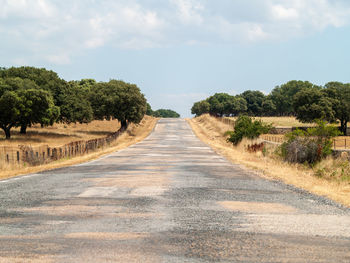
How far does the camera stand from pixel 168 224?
6477 millimetres

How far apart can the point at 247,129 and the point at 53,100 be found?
31308 mm

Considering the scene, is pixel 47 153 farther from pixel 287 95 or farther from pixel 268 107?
pixel 287 95

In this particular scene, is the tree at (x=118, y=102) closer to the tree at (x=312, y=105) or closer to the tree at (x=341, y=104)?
the tree at (x=312, y=105)

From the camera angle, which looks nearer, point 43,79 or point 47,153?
point 47,153

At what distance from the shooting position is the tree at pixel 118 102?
199 ft

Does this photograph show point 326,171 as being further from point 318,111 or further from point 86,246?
point 318,111

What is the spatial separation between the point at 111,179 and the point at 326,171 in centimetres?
1214

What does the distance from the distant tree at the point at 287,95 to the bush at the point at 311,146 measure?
136m

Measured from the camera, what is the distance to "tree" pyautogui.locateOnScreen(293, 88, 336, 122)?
246 feet

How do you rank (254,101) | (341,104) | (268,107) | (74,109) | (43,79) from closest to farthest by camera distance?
(74,109)
(43,79)
(341,104)
(268,107)
(254,101)

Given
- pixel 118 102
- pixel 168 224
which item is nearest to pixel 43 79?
pixel 118 102

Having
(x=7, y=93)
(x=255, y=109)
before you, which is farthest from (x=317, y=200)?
(x=255, y=109)

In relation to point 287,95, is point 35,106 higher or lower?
lower

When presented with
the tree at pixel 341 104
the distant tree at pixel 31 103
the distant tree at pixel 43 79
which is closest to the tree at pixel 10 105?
the distant tree at pixel 31 103
